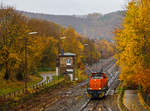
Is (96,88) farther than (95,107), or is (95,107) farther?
(96,88)

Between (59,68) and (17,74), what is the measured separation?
13931mm

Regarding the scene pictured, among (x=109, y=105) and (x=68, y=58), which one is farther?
(x=68, y=58)

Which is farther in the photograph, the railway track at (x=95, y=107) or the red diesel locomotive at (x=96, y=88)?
the red diesel locomotive at (x=96, y=88)

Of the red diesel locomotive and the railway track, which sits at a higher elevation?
the red diesel locomotive

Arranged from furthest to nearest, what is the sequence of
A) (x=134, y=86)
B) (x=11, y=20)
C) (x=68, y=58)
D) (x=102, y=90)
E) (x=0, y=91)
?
(x=68, y=58) < (x=11, y=20) < (x=134, y=86) < (x=0, y=91) < (x=102, y=90)

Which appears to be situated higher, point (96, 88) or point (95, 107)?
point (96, 88)

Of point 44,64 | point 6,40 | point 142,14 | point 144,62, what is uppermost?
point 142,14

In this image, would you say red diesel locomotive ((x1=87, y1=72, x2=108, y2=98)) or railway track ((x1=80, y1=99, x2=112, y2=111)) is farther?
red diesel locomotive ((x1=87, y1=72, x2=108, y2=98))

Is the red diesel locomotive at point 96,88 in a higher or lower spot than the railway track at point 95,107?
higher

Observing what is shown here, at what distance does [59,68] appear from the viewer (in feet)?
185

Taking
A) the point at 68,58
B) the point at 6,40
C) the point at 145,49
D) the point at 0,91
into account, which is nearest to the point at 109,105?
the point at 145,49

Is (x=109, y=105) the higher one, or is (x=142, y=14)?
(x=142, y=14)

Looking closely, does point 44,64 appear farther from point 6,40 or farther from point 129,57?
point 129,57

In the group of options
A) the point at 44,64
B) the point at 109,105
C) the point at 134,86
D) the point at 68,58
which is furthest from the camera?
the point at 44,64
